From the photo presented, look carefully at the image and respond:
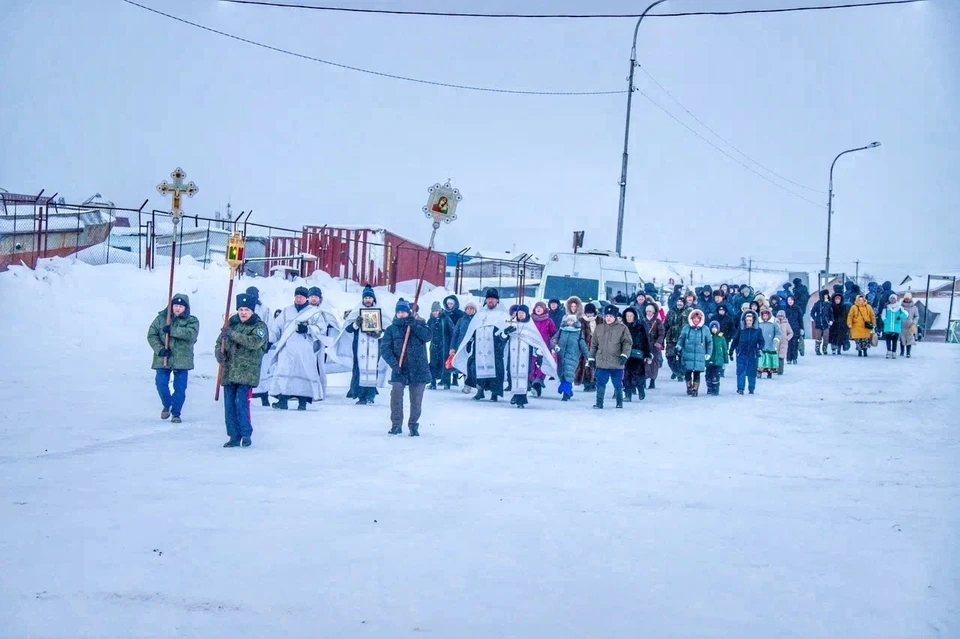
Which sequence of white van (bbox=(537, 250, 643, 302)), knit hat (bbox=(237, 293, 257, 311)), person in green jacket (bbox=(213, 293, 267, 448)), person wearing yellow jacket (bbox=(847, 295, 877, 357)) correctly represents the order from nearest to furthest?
1. person in green jacket (bbox=(213, 293, 267, 448))
2. knit hat (bbox=(237, 293, 257, 311))
3. person wearing yellow jacket (bbox=(847, 295, 877, 357))
4. white van (bbox=(537, 250, 643, 302))

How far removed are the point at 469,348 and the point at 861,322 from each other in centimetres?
1276

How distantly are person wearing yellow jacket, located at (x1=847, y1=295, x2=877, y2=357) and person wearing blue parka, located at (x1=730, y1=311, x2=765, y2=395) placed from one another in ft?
24.1

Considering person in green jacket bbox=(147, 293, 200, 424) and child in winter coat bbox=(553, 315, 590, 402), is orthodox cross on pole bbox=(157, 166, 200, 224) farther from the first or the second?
child in winter coat bbox=(553, 315, 590, 402)

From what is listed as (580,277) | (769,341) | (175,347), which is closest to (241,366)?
(175,347)

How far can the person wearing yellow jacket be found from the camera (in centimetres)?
2634

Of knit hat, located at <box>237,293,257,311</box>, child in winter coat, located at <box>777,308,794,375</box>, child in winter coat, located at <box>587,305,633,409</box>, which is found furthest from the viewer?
child in winter coat, located at <box>777,308,794,375</box>

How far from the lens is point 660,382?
899 inches

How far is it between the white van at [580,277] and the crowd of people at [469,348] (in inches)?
72.1

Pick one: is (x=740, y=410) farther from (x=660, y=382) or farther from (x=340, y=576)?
(x=340, y=576)

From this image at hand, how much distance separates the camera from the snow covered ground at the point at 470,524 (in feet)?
17.9

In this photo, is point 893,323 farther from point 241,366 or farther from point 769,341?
point 241,366

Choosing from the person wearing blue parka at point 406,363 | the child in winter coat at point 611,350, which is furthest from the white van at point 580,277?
the person wearing blue parka at point 406,363

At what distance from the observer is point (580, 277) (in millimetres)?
27438

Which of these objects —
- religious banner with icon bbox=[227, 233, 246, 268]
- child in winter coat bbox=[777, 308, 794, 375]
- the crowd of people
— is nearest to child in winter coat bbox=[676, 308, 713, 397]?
the crowd of people
